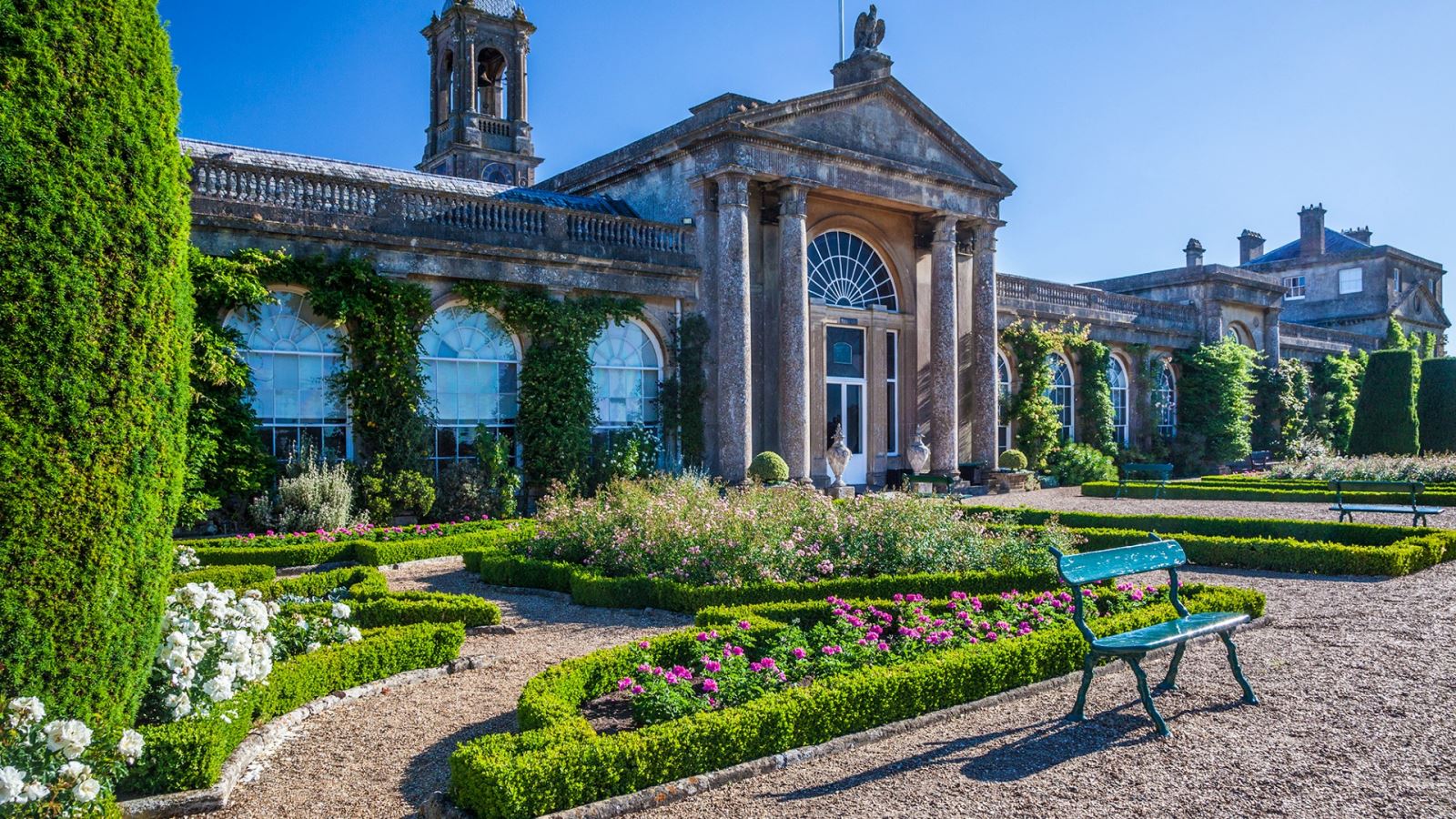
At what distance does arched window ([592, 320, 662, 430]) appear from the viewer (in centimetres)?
1806

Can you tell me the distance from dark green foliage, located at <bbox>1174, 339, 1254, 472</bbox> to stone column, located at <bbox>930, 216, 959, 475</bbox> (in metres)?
11.8

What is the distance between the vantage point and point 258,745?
499cm

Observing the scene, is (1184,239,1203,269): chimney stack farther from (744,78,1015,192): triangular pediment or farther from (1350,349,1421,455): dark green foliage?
(744,78,1015,192): triangular pediment

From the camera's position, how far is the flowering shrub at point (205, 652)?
15.3 ft

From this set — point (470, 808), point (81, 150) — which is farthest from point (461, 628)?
point (81, 150)

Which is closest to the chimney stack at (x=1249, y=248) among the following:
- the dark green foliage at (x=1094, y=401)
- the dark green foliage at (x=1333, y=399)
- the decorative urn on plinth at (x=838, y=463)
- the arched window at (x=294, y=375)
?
the dark green foliage at (x=1333, y=399)

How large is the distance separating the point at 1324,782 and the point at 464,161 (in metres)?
32.2

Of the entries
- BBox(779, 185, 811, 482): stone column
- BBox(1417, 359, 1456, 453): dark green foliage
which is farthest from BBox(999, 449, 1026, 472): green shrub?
BBox(1417, 359, 1456, 453): dark green foliage

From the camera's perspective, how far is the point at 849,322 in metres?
21.1

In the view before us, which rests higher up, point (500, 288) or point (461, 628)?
point (500, 288)

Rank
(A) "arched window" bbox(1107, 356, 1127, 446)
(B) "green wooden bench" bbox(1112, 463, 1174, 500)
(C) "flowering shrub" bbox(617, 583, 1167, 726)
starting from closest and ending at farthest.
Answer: (C) "flowering shrub" bbox(617, 583, 1167, 726)
(B) "green wooden bench" bbox(1112, 463, 1174, 500)
(A) "arched window" bbox(1107, 356, 1127, 446)

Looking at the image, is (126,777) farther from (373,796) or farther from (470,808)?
(470,808)

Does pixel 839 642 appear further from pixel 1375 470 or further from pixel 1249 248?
pixel 1249 248

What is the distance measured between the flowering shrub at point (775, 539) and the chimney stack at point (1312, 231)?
43.0 m
